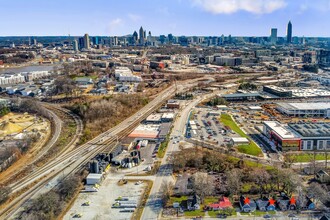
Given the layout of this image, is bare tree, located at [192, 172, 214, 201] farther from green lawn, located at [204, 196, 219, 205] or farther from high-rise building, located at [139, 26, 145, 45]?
high-rise building, located at [139, 26, 145, 45]

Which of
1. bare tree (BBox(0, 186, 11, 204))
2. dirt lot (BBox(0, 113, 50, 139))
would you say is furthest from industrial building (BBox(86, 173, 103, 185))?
dirt lot (BBox(0, 113, 50, 139))

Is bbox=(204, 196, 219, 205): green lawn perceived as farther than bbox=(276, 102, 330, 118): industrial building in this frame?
No

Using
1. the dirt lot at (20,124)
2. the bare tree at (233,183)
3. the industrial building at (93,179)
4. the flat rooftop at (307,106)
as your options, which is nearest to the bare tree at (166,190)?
the bare tree at (233,183)

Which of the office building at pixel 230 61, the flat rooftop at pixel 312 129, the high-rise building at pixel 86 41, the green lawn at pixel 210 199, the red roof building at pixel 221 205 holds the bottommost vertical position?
the green lawn at pixel 210 199

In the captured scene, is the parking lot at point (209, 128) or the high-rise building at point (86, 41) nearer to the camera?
the parking lot at point (209, 128)

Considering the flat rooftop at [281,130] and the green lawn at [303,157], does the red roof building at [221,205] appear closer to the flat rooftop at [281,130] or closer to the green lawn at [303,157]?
the green lawn at [303,157]

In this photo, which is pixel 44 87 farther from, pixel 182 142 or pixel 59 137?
pixel 182 142

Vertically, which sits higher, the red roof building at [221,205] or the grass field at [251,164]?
the grass field at [251,164]

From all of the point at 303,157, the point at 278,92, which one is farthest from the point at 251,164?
the point at 278,92
